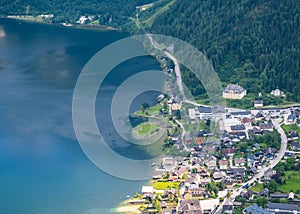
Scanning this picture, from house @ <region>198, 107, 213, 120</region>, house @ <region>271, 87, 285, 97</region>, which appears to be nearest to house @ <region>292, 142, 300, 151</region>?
house @ <region>198, 107, 213, 120</region>

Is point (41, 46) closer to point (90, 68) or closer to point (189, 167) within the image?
point (90, 68)

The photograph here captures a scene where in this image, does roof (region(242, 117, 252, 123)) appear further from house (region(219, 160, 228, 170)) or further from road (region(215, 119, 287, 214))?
house (region(219, 160, 228, 170))

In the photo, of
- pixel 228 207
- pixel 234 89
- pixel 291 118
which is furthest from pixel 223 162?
pixel 234 89

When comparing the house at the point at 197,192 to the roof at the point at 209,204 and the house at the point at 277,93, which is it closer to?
the roof at the point at 209,204

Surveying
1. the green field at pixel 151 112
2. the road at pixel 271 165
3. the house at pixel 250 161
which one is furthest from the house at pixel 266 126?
the green field at pixel 151 112

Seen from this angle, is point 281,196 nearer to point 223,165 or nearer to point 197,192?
point 197,192

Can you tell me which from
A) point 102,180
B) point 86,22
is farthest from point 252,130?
point 86,22

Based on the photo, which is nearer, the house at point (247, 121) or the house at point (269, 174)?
the house at point (269, 174)
